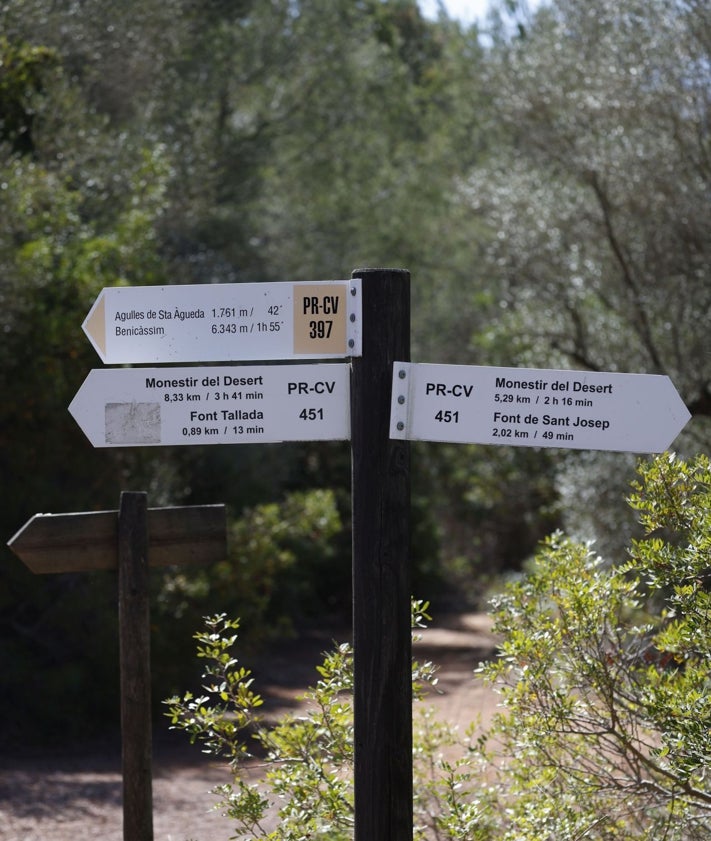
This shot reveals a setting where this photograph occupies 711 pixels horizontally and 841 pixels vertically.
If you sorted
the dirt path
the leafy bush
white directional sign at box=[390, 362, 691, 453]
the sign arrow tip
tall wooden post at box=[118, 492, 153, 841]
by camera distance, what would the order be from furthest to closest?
the dirt path → tall wooden post at box=[118, 492, 153, 841] → the leafy bush → the sign arrow tip → white directional sign at box=[390, 362, 691, 453]

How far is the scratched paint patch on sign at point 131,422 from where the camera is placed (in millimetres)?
Answer: 3287

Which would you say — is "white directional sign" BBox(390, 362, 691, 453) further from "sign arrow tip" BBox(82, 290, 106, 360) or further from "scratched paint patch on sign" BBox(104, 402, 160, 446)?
"sign arrow tip" BBox(82, 290, 106, 360)

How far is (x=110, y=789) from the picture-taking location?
7.35 metres

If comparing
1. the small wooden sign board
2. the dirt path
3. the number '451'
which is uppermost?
the number '451'

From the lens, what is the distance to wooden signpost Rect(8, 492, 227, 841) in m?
3.68

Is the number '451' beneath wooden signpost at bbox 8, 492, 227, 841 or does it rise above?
above

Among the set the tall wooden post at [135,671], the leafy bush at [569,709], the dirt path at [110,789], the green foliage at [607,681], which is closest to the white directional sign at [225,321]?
the tall wooden post at [135,671]

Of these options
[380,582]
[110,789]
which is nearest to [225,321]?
[380,582]

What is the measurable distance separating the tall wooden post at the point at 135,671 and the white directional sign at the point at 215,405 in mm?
543

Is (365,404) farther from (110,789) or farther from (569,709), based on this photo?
(110,789)

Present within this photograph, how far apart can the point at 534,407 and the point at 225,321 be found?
0.93 metres

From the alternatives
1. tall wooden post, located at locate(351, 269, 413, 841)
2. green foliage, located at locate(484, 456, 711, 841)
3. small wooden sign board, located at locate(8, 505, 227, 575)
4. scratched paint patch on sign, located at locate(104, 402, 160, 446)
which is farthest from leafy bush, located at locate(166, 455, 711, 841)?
scratched paint patch on sign, located at locate(104, 402, 160, 446)

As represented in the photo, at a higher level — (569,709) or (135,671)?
(135,671)

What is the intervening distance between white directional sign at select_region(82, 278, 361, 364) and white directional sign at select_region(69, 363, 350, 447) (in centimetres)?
8
